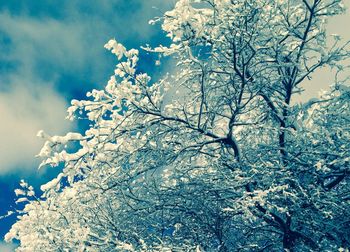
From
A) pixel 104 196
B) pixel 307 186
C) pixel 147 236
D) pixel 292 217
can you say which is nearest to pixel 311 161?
pixel 307 186

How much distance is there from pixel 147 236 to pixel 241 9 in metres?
5.03

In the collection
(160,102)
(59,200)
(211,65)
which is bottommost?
(59,200)

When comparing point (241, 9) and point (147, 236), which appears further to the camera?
point (147, 236)

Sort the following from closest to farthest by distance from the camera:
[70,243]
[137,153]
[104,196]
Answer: [70,243] → [137,153] → [104,196]

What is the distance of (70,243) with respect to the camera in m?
6.47

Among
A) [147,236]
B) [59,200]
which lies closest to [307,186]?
[147,236]

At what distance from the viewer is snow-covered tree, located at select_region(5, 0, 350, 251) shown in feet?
21.4

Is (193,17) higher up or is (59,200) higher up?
(193,17)

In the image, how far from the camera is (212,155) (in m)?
7.84

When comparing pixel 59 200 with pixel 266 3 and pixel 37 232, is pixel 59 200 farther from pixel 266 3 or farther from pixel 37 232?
pixel 266 3

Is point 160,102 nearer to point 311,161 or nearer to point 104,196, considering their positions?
point 104,196

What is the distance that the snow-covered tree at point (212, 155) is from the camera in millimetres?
6508

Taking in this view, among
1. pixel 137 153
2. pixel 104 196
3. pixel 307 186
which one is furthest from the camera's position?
pixel 104 196

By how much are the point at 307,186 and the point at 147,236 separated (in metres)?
3.51
